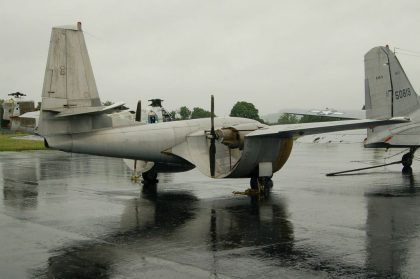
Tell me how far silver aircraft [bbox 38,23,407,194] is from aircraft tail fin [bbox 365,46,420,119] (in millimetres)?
9853

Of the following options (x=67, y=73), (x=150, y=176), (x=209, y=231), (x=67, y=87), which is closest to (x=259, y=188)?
(x=150, y=176)

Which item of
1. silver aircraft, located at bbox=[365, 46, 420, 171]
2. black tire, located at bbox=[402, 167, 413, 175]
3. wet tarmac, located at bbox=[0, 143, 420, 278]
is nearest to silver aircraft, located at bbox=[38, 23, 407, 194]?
wet tarmac, located at bbox=[0, 143, 420, 278]

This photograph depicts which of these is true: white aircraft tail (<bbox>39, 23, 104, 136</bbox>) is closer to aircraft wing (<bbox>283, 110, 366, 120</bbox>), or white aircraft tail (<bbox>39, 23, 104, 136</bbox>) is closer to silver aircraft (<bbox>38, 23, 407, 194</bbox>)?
silver aircraft (<bbox>38, 23, 407, 194</bbox>)

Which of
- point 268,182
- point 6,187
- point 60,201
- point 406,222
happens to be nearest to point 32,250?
point 60,201

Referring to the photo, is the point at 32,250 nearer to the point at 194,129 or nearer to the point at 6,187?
the point at 194,129

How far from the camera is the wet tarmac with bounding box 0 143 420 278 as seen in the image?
25.6 ft

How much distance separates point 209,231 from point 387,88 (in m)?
17.1

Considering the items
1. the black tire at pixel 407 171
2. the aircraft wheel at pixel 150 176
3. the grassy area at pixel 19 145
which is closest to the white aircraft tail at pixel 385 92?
the black tire at pixel 407 171

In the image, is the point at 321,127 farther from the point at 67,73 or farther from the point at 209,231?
the point at 67,73

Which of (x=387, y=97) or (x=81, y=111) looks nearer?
(x=81, y=111)

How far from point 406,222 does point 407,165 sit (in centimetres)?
1415

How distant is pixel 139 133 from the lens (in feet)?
53.5

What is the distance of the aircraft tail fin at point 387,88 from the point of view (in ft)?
79.3

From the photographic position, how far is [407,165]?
2444 centimetres
